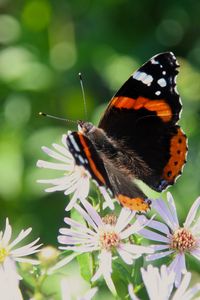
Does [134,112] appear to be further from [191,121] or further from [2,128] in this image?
[2,128]

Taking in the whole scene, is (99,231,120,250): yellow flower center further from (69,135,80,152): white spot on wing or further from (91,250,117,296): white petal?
(69,135,80,152): white spot on wing

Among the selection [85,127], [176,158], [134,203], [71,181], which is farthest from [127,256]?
[85,127]

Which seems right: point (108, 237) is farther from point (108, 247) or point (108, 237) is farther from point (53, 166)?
point (53, 166)

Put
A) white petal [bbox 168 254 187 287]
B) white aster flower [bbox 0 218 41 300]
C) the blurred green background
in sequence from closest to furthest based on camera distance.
→ white aster flower [bbox 0 218 41 300]
white petal [bbox 168 254 187 287]
the blurred green background

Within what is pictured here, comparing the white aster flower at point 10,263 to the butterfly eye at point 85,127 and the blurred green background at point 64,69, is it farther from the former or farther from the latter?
the blurred green background at point 64,69

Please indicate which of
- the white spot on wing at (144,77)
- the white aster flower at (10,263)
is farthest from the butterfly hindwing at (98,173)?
the white spot on wing at (144,77)

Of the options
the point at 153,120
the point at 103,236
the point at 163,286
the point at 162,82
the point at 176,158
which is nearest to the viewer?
the point at 163,286

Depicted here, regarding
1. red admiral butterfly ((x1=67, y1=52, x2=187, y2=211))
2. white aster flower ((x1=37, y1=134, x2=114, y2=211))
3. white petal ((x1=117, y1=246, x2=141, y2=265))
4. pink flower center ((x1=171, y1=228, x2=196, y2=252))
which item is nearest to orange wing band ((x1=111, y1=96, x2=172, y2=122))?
red admiral butterfly ((x1=67, y1=52, x2=187, y2=211))

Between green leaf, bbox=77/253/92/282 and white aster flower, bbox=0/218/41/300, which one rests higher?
white aster flower, bbox=0/218/41/300
